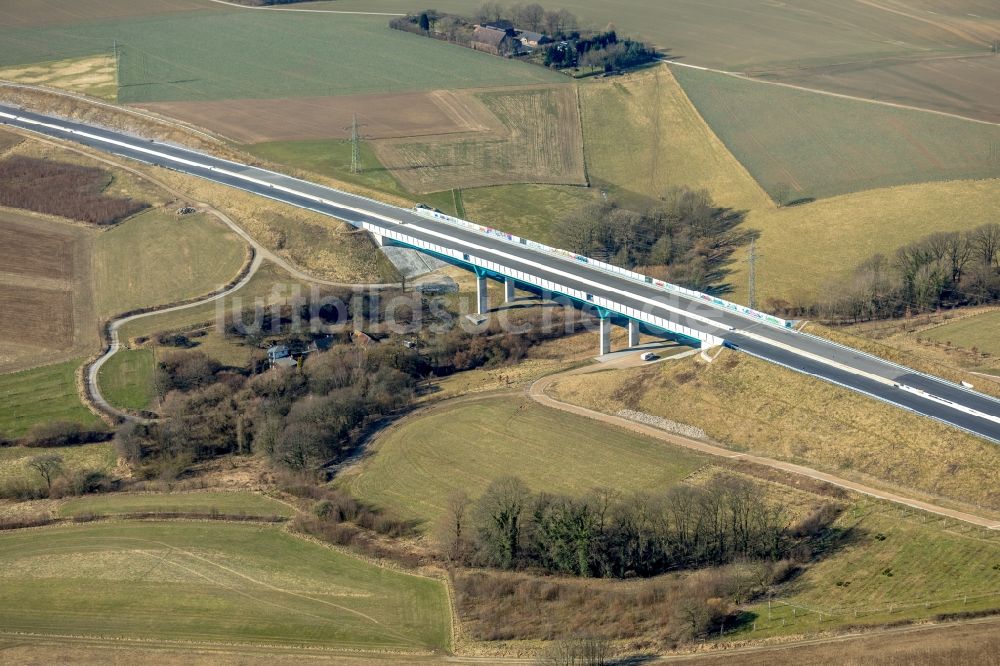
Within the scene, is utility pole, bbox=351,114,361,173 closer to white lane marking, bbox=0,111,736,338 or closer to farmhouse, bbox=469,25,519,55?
white lane marking, bbox=0,111,736,338

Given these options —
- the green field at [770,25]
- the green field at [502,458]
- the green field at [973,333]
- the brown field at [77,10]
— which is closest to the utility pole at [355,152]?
the green field at [770,25]

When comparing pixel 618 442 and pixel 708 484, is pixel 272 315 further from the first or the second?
pixel 708 484

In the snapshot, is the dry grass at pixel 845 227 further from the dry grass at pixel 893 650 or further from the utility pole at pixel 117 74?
the utility pole at pixel 117 74

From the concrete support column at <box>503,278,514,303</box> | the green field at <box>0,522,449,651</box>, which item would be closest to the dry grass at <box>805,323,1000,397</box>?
the concrete support column at <box>503,278,514,303</box>

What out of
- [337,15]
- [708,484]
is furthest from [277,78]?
[708,484]

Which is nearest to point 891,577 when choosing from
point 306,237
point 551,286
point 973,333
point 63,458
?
point 973,333

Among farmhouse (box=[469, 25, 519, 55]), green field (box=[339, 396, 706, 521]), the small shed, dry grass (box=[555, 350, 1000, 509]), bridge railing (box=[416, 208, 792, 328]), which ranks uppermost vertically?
farmhouse (box=[469, 25, 519, 55])
